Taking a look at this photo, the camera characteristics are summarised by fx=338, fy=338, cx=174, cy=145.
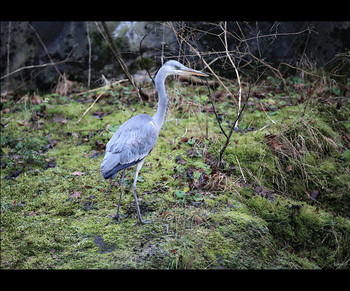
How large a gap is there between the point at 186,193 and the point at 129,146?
41.9 inches

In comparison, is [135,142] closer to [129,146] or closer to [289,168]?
[129,146]

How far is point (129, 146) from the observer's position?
14.2 feet

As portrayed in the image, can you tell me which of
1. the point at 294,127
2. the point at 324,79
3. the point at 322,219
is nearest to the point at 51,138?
the point at 294,127

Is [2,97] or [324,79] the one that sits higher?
[324,79]

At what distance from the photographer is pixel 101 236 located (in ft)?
13.2

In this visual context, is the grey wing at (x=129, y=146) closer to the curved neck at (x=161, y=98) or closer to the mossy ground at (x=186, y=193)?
the curved neck at (x=161, y=98)

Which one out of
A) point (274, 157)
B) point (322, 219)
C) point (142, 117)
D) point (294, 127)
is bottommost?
point (322, 219)

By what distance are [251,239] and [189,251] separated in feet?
2.75

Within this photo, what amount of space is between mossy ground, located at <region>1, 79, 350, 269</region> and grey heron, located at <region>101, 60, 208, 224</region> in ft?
1.78

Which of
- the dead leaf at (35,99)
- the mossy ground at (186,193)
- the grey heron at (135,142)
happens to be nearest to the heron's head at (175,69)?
the grey heron at (135,142)

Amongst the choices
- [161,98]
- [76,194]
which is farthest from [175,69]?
[76,194]

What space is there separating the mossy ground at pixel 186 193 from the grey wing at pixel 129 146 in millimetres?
675

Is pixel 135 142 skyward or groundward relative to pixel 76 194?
skyward

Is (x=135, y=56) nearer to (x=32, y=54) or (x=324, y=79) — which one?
(x=32, y=54)
